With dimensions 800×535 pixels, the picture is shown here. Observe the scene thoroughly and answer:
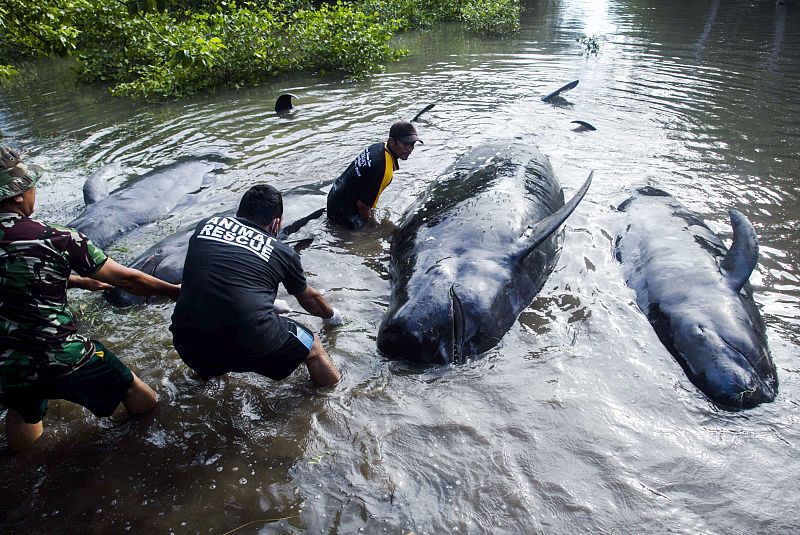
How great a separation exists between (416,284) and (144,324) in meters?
2.51

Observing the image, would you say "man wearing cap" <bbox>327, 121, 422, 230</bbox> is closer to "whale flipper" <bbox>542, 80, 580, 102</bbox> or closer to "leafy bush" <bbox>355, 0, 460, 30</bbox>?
"whale flipper" <bbox>542, 80, 580, 102</bbox>

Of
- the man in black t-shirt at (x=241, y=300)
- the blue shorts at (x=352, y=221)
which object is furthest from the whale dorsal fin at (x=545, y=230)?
the blue shorts at (x=352, y=221)

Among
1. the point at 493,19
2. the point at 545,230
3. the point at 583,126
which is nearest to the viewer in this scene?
the point at 545,230

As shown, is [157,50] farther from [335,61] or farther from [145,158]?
[145,158]

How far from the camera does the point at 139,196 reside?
6703 millimetres

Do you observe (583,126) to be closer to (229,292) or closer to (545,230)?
(545,230)

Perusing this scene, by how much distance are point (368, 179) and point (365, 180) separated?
4cm

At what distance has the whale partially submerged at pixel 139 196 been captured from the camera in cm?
605

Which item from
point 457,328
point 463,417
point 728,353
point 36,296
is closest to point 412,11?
point 457,328

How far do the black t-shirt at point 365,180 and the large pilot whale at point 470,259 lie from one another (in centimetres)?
60

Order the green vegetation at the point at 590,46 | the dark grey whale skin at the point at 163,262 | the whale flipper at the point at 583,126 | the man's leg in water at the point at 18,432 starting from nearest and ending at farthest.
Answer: the man's leg in water at the point at 18,432, the dark grey whale skin at the point at 163,262, the whale flipper at the point at 583,126, the green vegetation at the point at 590,46

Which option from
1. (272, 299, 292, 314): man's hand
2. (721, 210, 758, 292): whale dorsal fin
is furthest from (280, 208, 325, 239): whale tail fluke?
(721, 210, 758, 292): whale dorsal fin

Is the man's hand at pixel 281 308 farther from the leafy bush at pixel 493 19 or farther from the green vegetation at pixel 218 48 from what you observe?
the leafy bush at pixel 493 19

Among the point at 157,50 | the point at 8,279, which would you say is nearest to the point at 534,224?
the point at 8,279
